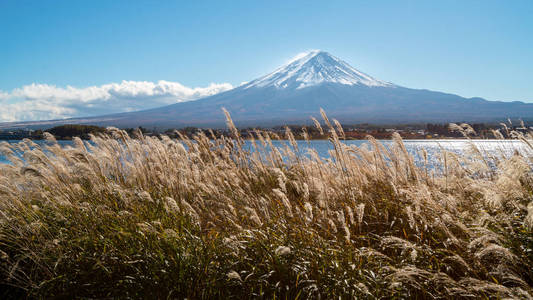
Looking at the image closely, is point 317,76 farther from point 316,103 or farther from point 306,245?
point 306,245

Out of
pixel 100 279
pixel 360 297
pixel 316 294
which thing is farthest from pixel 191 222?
pixel 360 297

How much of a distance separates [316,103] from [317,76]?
3914 cm

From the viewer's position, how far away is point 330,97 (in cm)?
15938

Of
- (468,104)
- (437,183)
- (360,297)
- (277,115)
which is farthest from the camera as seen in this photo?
(468,104)

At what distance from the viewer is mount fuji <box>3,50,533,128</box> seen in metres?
124

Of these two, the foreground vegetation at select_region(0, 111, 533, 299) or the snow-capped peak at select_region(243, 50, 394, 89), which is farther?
the snow-capped peak at select_region(243, 50, 394, 89)

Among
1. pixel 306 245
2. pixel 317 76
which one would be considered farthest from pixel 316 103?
pixel 306 245

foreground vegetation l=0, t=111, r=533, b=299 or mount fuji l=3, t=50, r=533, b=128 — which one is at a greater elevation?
mount fuji l=3, t=50, r=533, b=128

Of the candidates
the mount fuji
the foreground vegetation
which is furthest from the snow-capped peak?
the foreground vegetation

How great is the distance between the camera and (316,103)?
15538cm

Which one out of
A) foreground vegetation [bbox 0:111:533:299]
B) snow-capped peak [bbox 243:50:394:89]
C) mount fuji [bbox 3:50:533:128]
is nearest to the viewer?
foreground vegetation [bbox 0:111:533:299]

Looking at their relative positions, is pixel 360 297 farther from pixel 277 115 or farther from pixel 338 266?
pixel 277 115

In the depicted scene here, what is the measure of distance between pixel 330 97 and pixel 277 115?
4206cm

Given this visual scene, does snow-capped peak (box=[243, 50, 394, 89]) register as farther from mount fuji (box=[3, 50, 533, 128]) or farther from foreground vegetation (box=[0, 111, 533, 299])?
foreground vegetation (box=[0, 111, 533, 299])
